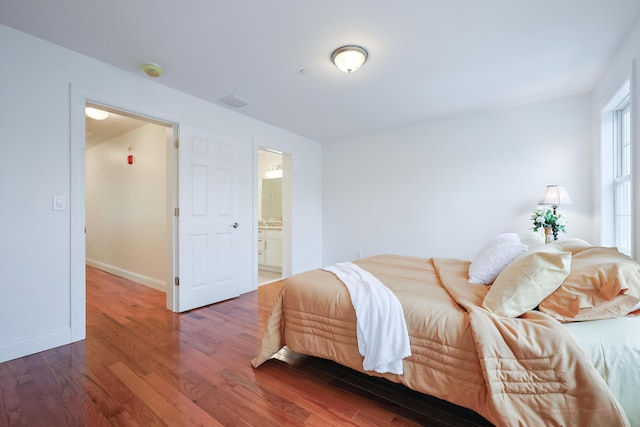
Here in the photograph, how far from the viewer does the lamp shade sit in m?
3.03

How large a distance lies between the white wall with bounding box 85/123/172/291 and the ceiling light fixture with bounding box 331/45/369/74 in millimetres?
2233

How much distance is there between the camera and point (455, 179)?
394 centimetres

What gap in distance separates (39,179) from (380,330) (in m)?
2.76

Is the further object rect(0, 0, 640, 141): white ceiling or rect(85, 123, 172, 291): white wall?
rect(85, 123, 172, 291): white wall

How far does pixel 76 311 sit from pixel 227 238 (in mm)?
1579

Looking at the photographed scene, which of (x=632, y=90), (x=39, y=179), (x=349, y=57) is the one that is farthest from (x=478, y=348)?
(x=39, y=179)

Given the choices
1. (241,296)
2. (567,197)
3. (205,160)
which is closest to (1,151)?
(205,160)

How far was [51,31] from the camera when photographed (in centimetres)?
209

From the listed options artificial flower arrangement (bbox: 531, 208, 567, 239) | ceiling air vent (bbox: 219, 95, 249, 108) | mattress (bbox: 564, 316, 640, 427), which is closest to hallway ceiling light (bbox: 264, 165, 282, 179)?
ceiling air vent (bbox: 219, 95, 249, 108)

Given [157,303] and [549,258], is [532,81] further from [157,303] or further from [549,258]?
[157,303]

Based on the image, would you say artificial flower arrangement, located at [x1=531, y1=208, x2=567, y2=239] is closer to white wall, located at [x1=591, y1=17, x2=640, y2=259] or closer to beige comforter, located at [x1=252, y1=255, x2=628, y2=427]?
white wall, located at [x1=591, y1=17, x2=640, y2=259]

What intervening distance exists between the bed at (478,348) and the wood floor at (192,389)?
0.20 meters

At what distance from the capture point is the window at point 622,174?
2.61 metres

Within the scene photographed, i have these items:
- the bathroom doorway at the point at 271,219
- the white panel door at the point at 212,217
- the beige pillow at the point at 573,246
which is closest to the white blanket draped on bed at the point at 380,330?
the beige pillow at the point at 573,246
